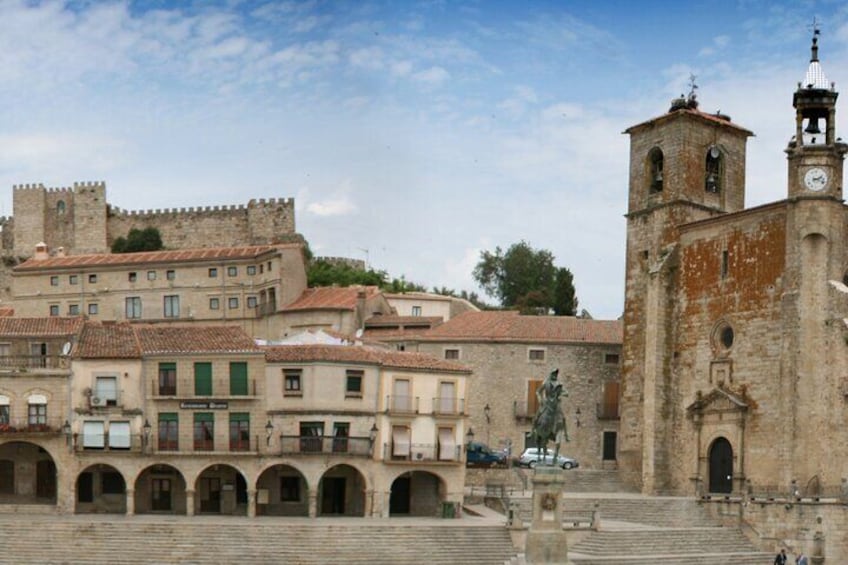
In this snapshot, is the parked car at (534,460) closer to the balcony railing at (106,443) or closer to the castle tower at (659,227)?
the castle tower at (659,227)

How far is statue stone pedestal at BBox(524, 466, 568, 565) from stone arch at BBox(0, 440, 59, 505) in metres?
20.4

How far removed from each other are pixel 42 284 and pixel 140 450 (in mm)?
29941

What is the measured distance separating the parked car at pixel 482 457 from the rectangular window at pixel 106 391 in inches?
533

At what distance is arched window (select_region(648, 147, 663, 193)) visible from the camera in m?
56.3

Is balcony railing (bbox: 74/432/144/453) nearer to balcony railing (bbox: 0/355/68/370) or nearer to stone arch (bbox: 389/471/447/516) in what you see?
balcony railing (bbox: 0/355/68/370)

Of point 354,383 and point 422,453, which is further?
point 422,453

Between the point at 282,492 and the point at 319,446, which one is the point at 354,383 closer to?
the point at 319,446

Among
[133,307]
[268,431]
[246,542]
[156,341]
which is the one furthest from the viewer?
[133,307]

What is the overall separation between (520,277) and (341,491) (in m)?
45.8

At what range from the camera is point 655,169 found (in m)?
56.7

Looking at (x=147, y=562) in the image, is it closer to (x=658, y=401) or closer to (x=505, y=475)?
(x=505, y=475)

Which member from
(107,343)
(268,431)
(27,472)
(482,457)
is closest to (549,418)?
(268,431)

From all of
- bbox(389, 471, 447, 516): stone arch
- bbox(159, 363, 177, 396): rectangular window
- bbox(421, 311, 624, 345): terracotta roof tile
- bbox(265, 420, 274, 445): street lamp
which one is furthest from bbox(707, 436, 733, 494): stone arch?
bbox(159, 363, 177, 396): rectangular window

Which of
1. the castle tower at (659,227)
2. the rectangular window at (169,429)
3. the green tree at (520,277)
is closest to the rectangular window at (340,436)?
the rectangular window at (169,429)
